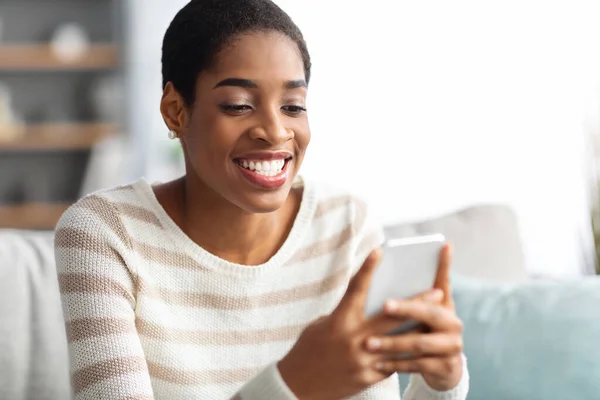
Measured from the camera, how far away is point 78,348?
3.91 ft

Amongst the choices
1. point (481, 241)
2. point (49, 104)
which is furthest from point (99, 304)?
point (49, 104)

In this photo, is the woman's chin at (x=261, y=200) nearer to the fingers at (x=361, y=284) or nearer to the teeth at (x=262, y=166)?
the teeth at (x=262, y=166)

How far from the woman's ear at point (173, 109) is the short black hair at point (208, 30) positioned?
11mm

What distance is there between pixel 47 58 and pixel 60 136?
47 cm

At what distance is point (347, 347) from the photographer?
92cm

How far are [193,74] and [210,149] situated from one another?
0.36 ft

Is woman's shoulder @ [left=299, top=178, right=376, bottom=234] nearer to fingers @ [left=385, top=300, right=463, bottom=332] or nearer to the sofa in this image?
the sofa

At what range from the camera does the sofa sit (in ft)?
5.04

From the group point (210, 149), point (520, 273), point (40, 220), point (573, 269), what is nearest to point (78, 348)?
point (210, 149)

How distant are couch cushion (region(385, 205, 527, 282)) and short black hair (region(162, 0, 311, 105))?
2.29 ft

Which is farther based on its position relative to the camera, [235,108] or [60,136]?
[60,136]

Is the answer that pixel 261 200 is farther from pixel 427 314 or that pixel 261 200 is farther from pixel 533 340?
pixel 533 340

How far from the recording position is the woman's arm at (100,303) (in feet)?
3.84

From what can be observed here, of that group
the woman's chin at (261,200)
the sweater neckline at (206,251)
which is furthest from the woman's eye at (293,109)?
the sweater neckline at (206,251)
